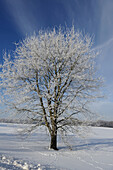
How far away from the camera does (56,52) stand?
8703 mm

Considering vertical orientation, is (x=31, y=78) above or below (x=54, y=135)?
above

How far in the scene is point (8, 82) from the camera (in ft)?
27.7

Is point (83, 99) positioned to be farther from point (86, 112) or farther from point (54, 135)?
point (54, 135)

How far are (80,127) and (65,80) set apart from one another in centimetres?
314

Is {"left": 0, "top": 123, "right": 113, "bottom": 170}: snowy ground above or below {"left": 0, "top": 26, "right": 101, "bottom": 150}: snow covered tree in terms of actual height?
below

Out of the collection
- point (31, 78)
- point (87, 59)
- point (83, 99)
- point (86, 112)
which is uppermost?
point (87, 59)

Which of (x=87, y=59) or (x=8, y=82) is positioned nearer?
(x=8, y=82)

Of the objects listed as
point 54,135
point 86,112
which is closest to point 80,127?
point 86,112

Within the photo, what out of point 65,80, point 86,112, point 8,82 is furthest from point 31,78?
point 86,112

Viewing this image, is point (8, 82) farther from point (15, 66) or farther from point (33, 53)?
point (33, 53)

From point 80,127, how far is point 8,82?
5368mm

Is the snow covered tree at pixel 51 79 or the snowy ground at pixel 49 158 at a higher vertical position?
the snow covered tree at pixel 51 79

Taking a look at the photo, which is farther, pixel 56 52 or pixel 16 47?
pixel 16 47

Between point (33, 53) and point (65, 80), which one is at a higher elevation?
point (33, 53)
